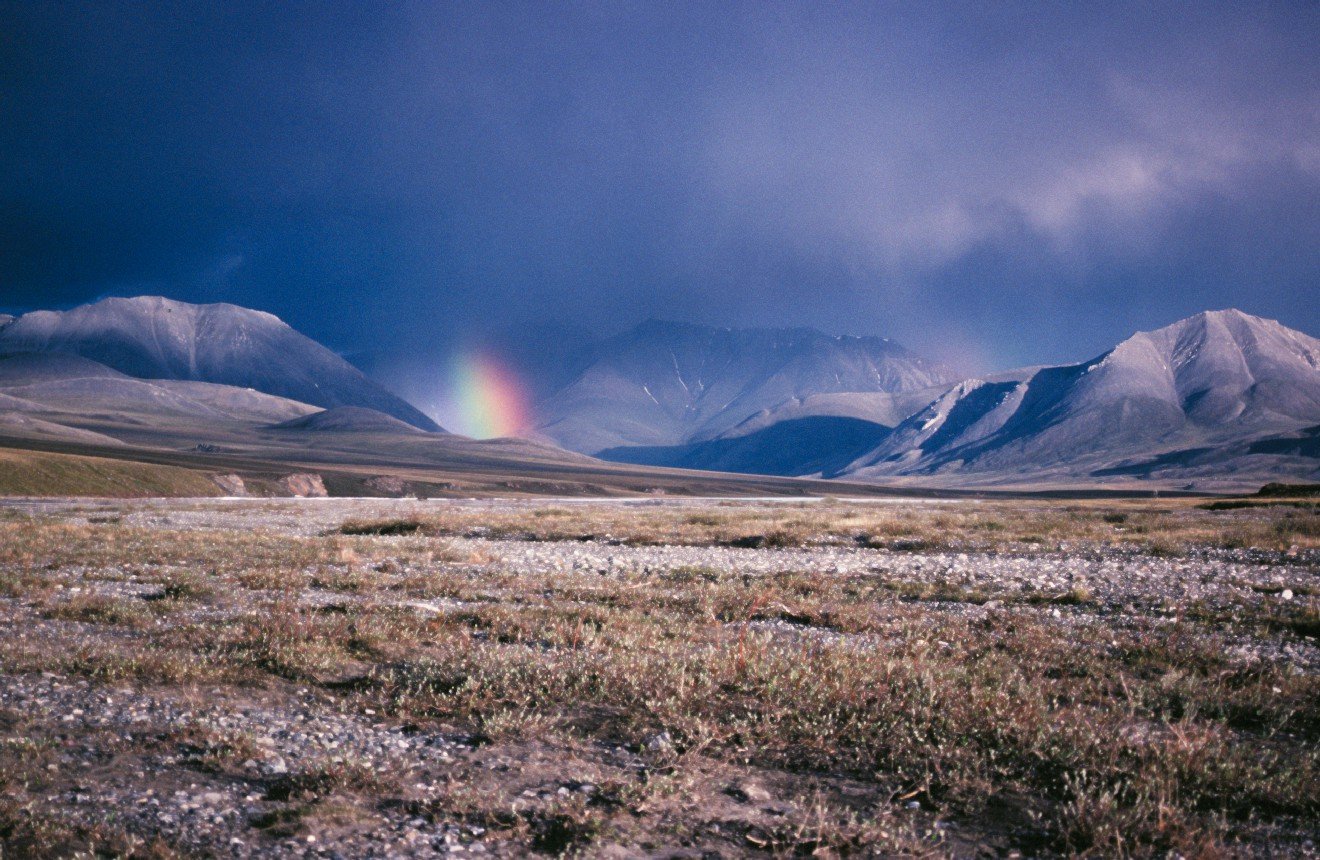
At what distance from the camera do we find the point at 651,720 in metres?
7.39

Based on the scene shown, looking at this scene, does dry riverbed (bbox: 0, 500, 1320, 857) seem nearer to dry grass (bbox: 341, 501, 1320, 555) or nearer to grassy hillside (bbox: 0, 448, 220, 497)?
dry grass (bbox: 341, 501, 1320, 555)

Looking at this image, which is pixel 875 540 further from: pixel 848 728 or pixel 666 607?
pixel 848 728

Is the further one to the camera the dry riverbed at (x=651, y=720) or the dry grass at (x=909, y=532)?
the dry grass at (x=909, y=532)

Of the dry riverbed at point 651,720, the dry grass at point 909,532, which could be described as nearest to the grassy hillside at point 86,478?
the dry grass at point 909,532

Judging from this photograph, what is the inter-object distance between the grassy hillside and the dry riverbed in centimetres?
6542

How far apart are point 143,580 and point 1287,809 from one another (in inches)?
753

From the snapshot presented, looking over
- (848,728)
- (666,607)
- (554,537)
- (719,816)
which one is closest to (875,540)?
(554,537)

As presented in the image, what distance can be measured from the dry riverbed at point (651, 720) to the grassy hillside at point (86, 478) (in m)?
65.4

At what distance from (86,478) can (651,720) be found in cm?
8403

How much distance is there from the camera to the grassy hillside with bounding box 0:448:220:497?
66.9 meters

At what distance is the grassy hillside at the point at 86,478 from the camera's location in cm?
6688

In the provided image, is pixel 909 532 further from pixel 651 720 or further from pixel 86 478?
pixel 86 478

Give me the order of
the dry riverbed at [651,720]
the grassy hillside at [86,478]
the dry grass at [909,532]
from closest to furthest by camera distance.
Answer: the dry riverbed at [651,720]
the dry grass at [909,532]
the grassy hillside at [86,478]

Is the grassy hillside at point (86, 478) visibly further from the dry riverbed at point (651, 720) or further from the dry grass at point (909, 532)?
the dry riverbed at point (651, 720)
